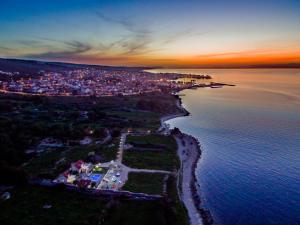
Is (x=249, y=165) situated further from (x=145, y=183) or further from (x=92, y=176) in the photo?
(x=92, y=176)

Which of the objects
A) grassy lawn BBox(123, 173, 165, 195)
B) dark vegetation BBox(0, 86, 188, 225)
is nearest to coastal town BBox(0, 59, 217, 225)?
grassy lawn BBox(123, 173, 165, 195)

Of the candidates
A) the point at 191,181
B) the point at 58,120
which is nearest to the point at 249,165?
the point at 191,181

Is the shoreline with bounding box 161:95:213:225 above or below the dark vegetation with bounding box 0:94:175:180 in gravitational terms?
below

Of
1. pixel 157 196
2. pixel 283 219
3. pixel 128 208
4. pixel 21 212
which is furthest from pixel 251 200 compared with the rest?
pixel 21 212

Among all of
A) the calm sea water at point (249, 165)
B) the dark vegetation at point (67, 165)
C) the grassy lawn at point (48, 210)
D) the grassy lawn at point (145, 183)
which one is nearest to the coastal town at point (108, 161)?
the grassy lawn at point (145, 183)

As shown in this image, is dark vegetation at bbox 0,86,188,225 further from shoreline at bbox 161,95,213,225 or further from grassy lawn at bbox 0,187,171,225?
shoreline at bbox 161,95,213,225

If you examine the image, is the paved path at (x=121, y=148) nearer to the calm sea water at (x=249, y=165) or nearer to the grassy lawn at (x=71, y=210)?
the calm sea water at (x=249, y=165)
